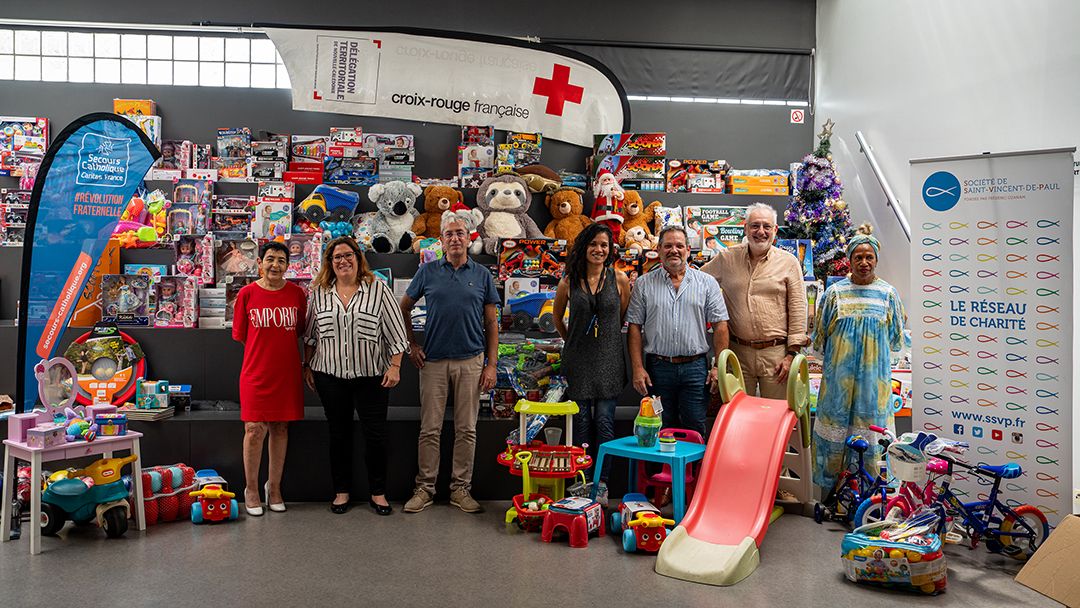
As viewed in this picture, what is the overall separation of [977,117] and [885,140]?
1.02 meters

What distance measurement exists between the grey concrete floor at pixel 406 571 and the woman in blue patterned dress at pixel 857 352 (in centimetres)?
48

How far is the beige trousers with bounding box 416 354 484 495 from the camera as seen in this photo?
4215mm

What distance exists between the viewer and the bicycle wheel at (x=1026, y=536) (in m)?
3.45

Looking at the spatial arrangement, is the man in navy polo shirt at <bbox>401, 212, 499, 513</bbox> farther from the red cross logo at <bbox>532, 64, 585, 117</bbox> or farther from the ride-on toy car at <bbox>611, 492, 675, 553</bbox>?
the red cross logo at <bbox>532, 64, 585, 117</bbox>

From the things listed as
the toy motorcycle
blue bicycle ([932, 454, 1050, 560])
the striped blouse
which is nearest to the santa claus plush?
the striped blouse

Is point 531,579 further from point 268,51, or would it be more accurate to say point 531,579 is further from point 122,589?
point 268,51

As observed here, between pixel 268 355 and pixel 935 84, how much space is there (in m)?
4.38

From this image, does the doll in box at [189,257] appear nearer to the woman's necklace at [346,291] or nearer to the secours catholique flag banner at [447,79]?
the woman's necklace at [346,291]

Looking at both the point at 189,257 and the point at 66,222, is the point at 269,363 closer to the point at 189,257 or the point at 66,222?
the point at 66,222

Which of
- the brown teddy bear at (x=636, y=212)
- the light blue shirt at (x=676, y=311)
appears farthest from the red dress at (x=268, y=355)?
the brown teddy bear at (x=636, y=212)

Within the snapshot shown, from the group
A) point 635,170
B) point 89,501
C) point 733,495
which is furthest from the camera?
point 635,170

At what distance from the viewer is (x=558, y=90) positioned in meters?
6.55

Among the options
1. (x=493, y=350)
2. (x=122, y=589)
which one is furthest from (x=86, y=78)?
(x=122, y=589)

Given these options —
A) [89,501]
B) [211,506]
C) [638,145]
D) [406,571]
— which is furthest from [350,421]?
[638,145]
